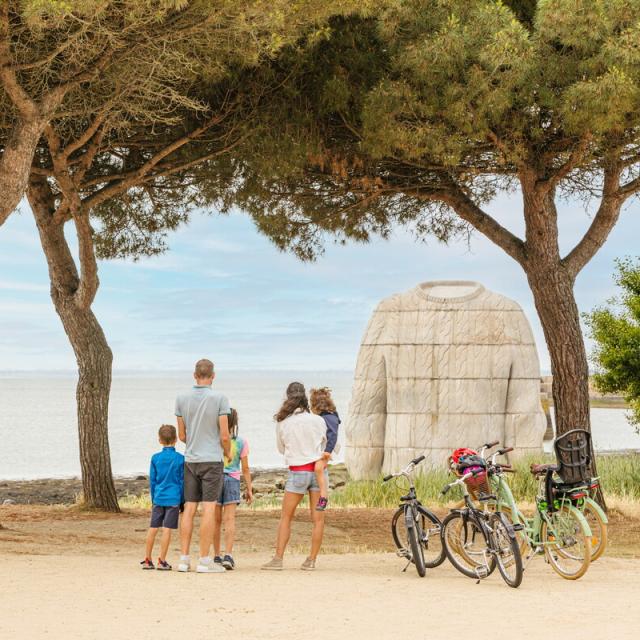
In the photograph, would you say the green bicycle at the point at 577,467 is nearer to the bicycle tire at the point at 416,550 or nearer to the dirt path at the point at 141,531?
the bicycle tire at the point at 416,550

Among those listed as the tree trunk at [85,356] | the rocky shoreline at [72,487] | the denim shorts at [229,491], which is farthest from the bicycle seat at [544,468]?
the rocky shoreline at [72,487]

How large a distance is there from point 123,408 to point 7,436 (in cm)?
3148

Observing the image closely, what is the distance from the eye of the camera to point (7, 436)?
156 ft

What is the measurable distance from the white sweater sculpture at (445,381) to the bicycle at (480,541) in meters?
8.41

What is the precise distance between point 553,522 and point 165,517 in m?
2.97

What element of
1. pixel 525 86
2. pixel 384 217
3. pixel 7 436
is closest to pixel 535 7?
pixel 525 86

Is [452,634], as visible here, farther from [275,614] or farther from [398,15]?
[398,15]

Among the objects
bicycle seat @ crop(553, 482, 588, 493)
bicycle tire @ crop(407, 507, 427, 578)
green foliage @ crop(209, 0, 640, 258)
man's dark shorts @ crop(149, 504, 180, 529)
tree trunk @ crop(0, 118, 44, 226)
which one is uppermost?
green foliage @ crop(209, 0, 640, 258)

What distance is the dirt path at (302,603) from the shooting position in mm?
6051

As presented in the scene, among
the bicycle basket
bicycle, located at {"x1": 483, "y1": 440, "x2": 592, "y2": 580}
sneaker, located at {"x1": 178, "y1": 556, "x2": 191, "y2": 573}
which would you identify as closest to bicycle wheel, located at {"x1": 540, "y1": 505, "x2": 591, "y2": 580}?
→ bicycle, located at {"x1": 483, "y1": 440, "x2": 592, "y2": 580}

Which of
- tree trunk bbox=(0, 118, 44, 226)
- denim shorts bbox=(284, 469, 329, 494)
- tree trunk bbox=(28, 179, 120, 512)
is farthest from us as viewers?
tree trunk bbox=(28, 179, 120, 512)

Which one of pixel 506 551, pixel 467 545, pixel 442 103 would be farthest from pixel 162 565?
pixel 442 103

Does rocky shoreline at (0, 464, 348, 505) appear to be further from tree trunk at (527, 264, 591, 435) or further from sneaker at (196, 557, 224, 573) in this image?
sneaker at (196, 557, 224, 573)

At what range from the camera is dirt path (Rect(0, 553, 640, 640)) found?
19.9 feet
